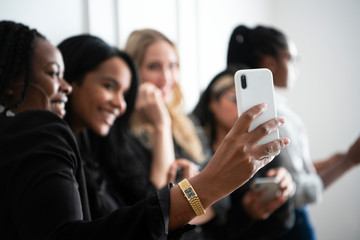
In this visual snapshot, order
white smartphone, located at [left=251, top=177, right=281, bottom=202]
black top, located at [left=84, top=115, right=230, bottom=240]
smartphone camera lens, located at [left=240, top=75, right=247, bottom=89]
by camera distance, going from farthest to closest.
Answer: white smartphone, located at [left=251, top=177, right=281, bottom=202] → black top, located at [left=84, top=115, right=230, bottom=240] → smartphone camera lens, located at [left=240, top=75, right=247, bottom=89]

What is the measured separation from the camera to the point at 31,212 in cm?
59

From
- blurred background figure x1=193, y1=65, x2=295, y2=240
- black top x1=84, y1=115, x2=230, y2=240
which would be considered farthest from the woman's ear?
black top x1=84, y1=115, x2=230, y2=240

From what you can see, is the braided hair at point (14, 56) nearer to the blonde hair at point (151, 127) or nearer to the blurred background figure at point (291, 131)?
the blonde hair at point (151, 127)

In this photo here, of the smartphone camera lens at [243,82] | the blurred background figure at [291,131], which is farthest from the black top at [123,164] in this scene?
the smartphone camera lens at [243,82]

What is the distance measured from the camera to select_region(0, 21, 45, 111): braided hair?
84cm

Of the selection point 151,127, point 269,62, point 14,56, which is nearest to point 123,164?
point 151,127

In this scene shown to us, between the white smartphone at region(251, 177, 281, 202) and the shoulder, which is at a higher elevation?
the shoulder

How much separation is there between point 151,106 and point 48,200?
102 cm

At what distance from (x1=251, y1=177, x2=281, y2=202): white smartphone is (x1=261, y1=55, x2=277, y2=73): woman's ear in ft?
1.97

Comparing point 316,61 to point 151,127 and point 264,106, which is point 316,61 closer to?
point 151,127

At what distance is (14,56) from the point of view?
0.85 meters

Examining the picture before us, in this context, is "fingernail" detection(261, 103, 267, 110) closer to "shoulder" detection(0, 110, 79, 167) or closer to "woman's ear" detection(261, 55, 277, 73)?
"shoulder" detection(0, 110, 79, 167)

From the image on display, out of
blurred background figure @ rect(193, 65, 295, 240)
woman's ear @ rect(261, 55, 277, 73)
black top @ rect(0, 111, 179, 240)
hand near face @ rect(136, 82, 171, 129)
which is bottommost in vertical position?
blurred background figure @ rect(193, 65, 295, 240)

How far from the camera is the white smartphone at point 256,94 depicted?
2.18 feet
